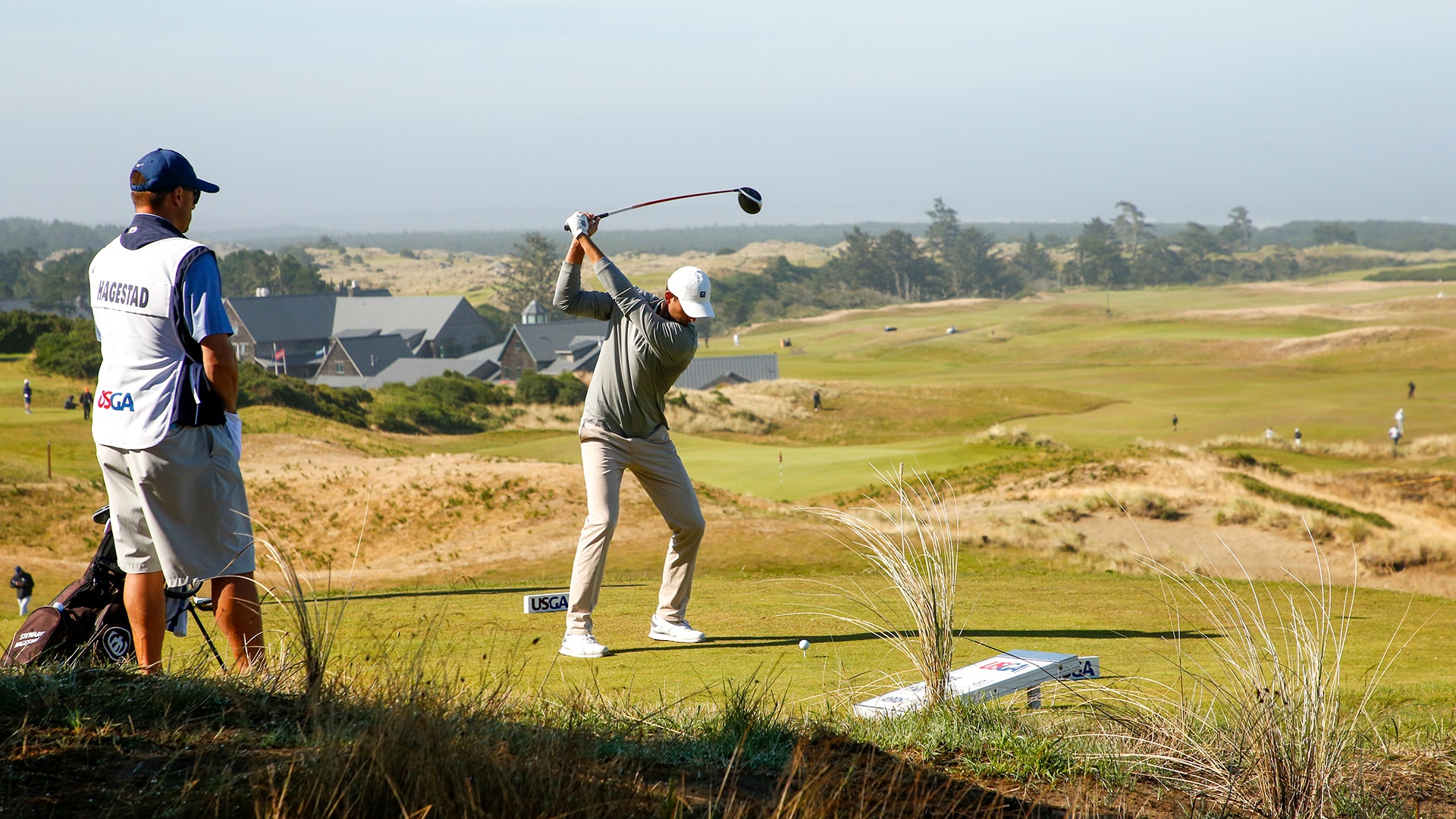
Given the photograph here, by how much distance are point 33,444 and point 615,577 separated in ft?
59.3

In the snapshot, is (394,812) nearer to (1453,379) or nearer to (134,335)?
(134,335)

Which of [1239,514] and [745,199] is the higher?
[745,199]

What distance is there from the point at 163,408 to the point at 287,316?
86.8 metres

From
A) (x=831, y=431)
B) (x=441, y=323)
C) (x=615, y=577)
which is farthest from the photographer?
(x=441, y=323)

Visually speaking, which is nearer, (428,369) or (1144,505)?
(1144,505)

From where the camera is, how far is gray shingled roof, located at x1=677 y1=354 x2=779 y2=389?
2908 inches

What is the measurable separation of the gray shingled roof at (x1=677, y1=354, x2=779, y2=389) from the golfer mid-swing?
66.0 metres

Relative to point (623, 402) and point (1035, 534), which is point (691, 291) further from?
point (1035, 534)

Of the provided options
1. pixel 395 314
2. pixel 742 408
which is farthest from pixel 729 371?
pixel 395 314

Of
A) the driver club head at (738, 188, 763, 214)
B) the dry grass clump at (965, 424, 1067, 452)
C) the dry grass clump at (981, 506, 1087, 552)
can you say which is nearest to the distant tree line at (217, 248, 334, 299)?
the dry grass clump at (965, 424, 1067, 452)

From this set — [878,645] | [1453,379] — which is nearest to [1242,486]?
[878,645]

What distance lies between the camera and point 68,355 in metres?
34.3

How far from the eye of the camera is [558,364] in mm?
75812

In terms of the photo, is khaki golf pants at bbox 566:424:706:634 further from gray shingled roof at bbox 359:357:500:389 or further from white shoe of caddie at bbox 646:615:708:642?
gray shingled roof at bbox 359:357:500:389
